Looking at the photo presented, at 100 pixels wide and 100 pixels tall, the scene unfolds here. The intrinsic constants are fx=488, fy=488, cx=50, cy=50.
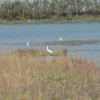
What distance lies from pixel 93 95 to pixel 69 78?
8.90 feet

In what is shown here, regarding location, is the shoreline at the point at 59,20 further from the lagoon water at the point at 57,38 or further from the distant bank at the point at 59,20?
the lagoon water at the point at 57,38

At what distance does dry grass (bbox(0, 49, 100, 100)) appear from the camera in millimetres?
10047

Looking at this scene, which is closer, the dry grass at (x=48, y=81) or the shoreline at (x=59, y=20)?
the dry grass at (x=48, y=81)

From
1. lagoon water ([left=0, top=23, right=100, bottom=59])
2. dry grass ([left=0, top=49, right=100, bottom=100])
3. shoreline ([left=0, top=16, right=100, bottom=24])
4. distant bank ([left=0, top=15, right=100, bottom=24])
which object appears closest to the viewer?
dry grass ([left=0, top=49, right=100, bottom=100])

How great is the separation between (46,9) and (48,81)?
128m

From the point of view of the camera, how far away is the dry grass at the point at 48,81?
33.0 ft

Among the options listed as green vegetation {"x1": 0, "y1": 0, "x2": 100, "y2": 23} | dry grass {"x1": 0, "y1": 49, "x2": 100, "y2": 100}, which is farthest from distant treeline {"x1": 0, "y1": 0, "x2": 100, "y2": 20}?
dry grass {"x1": 0, "y1": 49, "x2": 100, "y2": 100}

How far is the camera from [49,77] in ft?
43.0

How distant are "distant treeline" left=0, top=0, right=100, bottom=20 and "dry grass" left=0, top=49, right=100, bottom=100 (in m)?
117

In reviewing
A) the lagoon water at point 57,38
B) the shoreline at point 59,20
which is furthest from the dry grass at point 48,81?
the shoreline at point 59,20

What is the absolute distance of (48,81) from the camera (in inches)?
485

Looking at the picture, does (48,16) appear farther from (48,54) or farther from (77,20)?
(48,54)

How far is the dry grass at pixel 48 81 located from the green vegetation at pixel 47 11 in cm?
11469

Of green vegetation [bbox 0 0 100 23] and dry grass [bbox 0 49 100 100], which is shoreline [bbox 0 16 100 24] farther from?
dry grass [bbox 0 49 100 100]
